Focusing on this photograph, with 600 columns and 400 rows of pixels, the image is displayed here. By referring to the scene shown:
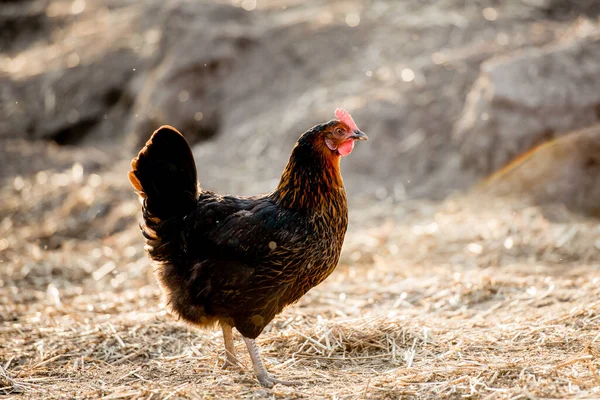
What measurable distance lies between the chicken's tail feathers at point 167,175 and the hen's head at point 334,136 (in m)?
0.77

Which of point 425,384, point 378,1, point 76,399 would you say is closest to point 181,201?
point 76,399

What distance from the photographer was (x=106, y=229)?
8.91m

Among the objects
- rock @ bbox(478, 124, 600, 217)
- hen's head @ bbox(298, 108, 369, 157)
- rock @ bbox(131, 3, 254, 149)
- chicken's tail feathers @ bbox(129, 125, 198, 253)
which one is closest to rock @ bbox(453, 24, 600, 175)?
rock @ bbox(478, 124, 600, 217)

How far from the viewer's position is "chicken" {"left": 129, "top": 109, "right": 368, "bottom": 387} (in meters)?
3.96

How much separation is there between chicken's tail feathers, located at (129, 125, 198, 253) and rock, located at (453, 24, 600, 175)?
531 cm

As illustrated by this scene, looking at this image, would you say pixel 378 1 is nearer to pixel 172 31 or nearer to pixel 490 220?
pixel 172 31

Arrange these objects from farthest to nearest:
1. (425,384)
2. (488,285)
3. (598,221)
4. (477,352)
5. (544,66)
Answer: (544,66) < (598,221) < (488,285) < (477,352) < (425,384)

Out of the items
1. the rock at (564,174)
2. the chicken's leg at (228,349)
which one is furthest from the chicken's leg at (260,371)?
the rock at (564,174)

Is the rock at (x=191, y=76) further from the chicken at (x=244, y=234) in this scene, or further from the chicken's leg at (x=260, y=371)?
the chicken's leg at (x=260, y=371)

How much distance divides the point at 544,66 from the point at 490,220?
226 cm

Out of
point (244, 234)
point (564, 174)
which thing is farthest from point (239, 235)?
point (564, 174)

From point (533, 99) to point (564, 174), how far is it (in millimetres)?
1001

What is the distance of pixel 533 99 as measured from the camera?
27.3ft

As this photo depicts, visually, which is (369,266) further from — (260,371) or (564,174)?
(260,371)
